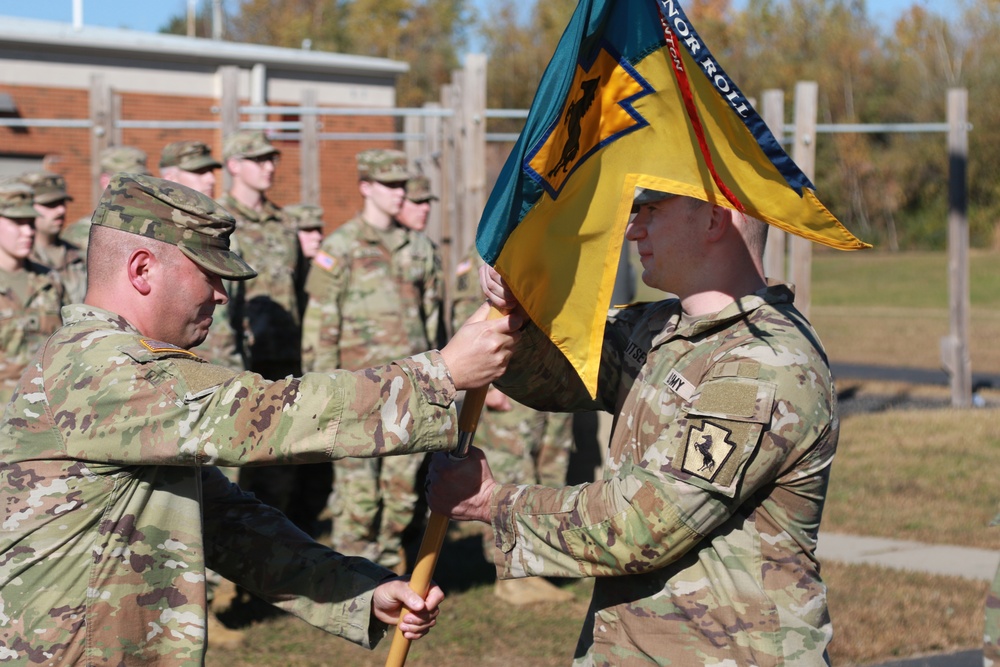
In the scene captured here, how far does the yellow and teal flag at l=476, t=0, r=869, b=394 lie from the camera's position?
2.92 metres

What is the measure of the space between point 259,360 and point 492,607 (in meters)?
2.39

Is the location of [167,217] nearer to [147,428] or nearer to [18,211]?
[147,428]

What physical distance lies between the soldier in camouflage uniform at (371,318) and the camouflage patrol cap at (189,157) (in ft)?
3.18

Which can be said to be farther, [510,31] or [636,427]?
[510,31]

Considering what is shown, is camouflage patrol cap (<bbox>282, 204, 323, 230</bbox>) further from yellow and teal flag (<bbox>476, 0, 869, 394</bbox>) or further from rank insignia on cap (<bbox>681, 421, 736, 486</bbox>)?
rank insignia on cap (<bbox>681, 421, 736, 486</bbox>)

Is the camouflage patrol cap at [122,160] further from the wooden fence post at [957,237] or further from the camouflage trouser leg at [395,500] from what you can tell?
the wooden fence post at [957,237]

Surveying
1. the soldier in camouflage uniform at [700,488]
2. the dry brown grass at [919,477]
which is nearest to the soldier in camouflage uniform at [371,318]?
the dry brown grass at [919,477]

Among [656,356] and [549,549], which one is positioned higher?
[656,356]

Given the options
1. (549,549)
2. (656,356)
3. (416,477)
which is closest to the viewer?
(549,549)

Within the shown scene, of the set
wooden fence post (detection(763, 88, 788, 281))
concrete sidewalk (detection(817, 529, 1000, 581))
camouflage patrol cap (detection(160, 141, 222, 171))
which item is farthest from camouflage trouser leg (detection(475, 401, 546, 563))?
wooden fence post (detection(763, 88, 788, 281))

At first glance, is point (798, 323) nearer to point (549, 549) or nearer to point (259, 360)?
point (549, 549)

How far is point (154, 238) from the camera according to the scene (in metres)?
2.86

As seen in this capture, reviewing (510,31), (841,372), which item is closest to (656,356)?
(841,372)

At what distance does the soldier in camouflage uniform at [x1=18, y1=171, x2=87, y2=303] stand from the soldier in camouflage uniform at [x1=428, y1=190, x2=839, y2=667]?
18.9 ft
